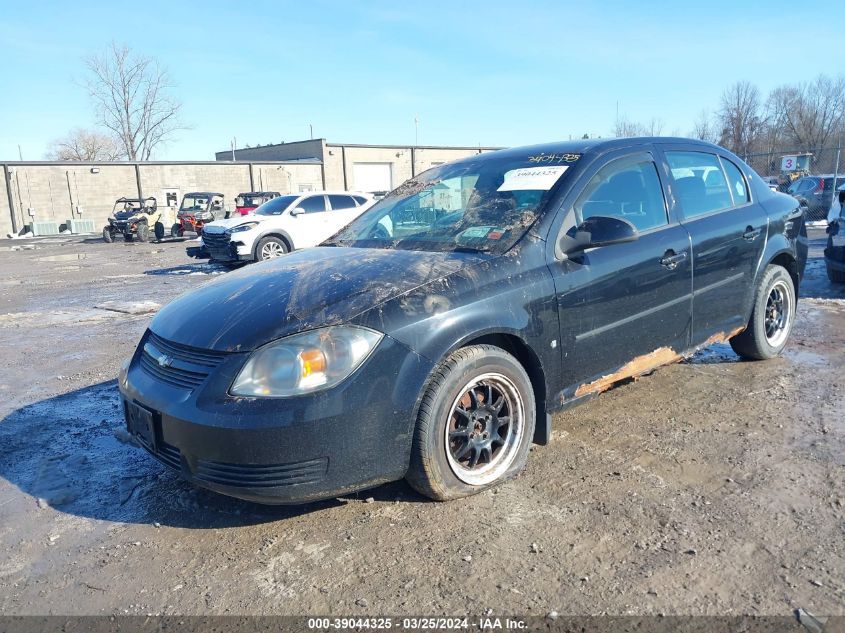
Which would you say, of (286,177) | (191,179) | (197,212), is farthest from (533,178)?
(286,177)

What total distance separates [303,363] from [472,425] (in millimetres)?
914

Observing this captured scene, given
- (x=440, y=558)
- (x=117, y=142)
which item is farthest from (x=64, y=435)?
(x=117, y=142)

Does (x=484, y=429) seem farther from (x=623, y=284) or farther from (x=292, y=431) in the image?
(x=623, y=284)

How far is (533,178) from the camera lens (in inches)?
147

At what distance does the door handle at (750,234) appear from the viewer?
457 cm

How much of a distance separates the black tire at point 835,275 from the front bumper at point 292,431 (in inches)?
322

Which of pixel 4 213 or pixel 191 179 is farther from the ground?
pixel 191 179

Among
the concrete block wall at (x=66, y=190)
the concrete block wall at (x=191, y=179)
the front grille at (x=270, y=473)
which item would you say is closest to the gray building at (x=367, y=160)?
the concrete block wall at (x=191, y=179)

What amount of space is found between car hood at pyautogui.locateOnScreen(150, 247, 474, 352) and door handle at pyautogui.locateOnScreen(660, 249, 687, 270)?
134 centimetres

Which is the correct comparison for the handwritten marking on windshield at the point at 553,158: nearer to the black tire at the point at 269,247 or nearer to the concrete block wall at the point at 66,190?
the black tire at the point at 269,247

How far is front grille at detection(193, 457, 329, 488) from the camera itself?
104 inches

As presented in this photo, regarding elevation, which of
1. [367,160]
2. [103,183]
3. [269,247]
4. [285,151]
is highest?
[285,151]

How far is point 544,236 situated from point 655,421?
1.52 m

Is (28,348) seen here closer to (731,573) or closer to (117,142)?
(731,573)
